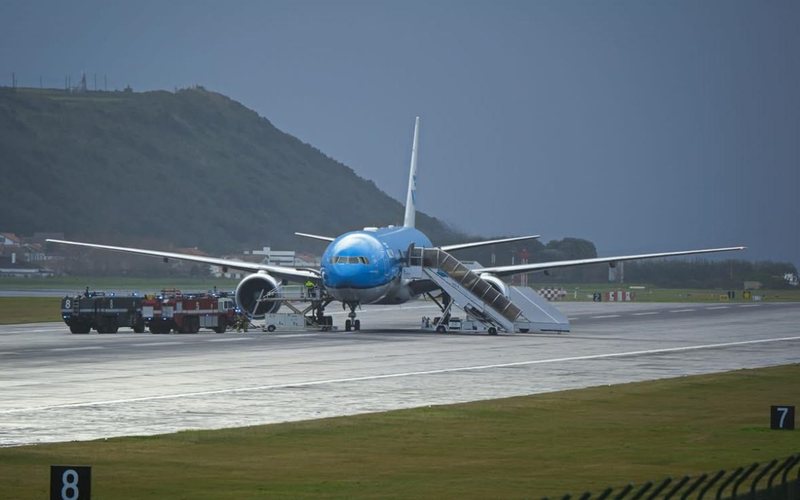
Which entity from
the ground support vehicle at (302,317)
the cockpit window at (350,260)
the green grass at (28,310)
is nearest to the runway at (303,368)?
the ground support vehicle at (302,317)

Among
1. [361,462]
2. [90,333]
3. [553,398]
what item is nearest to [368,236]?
[90,333]

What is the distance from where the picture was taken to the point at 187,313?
65.7m

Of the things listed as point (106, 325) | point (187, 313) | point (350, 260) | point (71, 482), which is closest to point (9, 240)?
point (106, 325)

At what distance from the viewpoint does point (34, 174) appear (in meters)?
185

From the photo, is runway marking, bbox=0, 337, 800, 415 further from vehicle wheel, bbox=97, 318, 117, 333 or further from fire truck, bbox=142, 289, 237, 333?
vehicle wheel, bbox=97, 318, 117, 333

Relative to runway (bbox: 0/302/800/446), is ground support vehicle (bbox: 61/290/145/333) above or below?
above

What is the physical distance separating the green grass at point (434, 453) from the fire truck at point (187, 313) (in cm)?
3309

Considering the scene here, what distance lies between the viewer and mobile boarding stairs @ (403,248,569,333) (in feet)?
218

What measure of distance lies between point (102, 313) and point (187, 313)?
3.76m

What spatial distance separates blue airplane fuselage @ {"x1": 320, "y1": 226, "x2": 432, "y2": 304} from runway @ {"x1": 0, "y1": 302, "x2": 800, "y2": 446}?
2059 mm

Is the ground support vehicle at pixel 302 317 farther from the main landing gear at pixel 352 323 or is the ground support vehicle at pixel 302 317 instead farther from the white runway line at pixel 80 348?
the white runway line at pixel 80 348

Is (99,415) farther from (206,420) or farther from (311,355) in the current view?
(311,355)

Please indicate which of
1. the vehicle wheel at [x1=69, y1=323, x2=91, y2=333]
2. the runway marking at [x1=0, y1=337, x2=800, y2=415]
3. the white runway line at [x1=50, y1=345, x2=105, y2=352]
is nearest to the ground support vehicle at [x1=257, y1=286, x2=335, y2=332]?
the vehicle wheel at [x1=69, y1=323, x2=91, y2=333]

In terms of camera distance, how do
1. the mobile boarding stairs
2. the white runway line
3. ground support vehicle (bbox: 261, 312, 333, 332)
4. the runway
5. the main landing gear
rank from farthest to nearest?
ground support vehicle (bbox: 261, 312, 333, 332) → the main landing gear → the mobile boarding stairs → the white runway line → the runway
